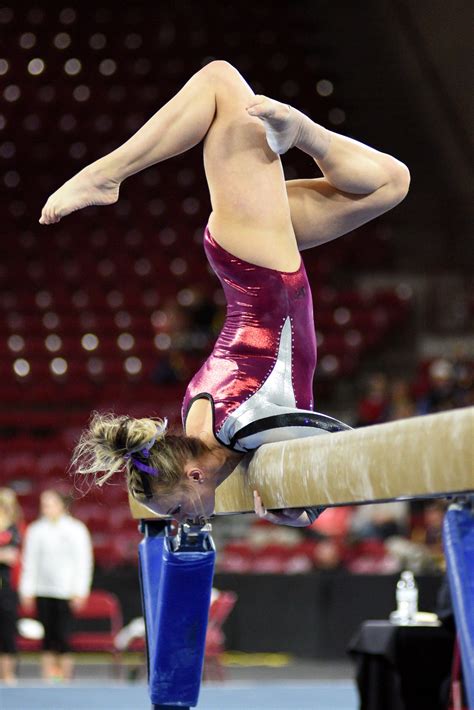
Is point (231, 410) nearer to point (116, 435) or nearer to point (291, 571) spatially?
point (116, 435)

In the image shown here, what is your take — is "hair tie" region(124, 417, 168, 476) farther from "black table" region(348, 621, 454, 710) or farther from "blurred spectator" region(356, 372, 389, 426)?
"blurred spectator" region(356, 372, 389, 426)

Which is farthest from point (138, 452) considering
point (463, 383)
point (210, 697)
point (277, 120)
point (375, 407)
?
point (375, 407)

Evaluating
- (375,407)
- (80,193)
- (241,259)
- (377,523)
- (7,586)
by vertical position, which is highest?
(80,193)

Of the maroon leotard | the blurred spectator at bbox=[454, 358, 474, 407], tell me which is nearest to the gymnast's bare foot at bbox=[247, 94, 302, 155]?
the maroon leotard

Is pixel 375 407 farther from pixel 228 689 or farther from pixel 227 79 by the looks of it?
pixel 227 79

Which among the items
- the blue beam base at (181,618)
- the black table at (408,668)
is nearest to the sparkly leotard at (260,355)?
the blue beam base at (181,618)

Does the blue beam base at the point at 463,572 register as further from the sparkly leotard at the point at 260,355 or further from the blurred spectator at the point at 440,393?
the blurred spectator at the point at 440,393

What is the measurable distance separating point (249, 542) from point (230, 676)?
1.52 m

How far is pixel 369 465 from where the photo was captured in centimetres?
269

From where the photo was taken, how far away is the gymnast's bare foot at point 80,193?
3.38 meters

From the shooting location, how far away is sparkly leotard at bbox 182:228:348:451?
3.56 metres

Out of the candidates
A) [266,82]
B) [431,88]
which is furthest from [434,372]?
[266,82]

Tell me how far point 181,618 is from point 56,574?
18.1 ft

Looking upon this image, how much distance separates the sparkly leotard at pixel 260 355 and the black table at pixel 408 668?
4.63 ft
